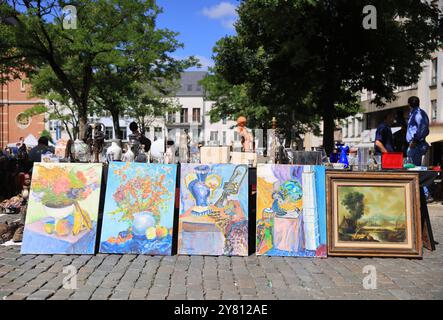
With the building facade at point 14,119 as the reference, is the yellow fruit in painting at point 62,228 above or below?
below

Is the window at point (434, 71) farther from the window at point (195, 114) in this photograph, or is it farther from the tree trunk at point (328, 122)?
the window at point (195, 114)

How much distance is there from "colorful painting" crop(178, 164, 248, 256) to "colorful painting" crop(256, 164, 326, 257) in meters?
0.23

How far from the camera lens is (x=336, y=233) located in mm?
5750

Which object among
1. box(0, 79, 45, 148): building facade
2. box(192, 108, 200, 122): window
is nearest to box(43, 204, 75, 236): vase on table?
box(0, 79, 45, 148): building facade

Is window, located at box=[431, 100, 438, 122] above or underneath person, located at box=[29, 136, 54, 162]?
above

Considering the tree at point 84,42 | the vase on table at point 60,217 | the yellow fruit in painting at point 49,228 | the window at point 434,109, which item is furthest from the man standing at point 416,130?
the window at point 434,109

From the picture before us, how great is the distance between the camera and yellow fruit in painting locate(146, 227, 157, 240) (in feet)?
18.8

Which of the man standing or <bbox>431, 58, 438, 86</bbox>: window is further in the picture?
<bbox>431, 58, 438, 86</bbox>: window

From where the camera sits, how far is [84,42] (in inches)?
695

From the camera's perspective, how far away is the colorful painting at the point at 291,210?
5.73m

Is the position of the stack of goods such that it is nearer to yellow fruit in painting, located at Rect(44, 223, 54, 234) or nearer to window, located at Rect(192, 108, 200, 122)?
yellow fruit in painting, located at Rect(44, 223, 54, 234)

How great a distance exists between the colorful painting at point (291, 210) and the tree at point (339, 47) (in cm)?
838

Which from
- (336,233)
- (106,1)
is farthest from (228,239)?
(106,1)

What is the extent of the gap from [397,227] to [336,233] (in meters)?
0.78
